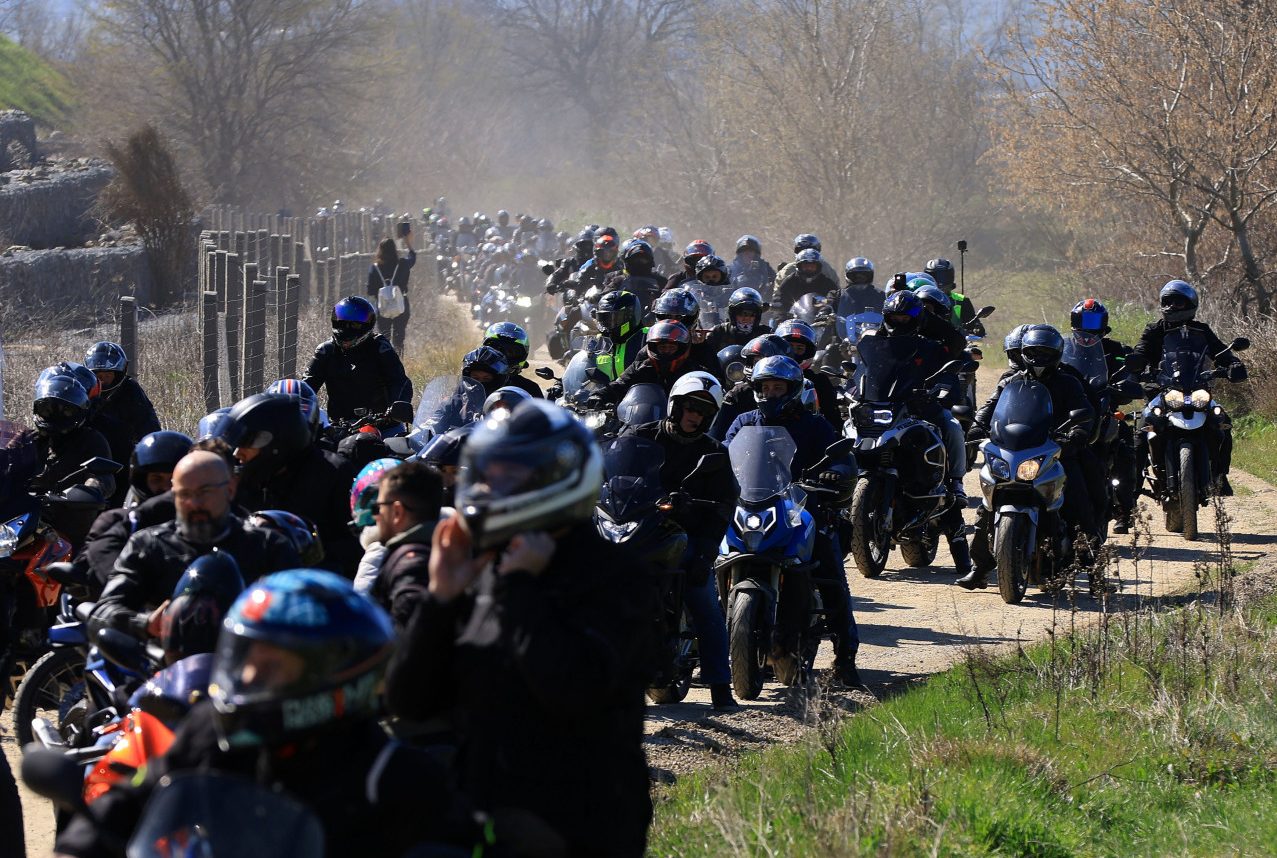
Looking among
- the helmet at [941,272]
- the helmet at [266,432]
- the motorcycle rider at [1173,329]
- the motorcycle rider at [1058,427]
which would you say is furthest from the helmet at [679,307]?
the helmet at [266,432]

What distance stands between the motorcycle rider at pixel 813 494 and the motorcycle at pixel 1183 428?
507 centimetres

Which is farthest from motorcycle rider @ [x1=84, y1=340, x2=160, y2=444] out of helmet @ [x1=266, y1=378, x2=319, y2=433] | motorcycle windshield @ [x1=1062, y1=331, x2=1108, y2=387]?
motorcycle windshield @ [x1=1062, y1=331, x2=1108, y2=387]

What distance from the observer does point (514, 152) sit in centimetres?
9269

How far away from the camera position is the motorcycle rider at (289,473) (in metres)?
7.04

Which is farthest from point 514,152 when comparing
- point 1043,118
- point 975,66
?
point 1043,118

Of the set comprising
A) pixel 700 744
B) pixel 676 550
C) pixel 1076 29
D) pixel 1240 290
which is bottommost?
pixel 700 744

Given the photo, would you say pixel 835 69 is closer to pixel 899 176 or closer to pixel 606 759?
pixel 899 176

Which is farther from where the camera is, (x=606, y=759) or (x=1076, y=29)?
(x=1076, y=29)

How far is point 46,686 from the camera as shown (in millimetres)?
7352

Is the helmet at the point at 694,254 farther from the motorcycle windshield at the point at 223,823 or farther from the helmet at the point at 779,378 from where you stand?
the motorcycle windshield at the point at 223,823

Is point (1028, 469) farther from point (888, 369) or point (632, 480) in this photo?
point (632, 480)

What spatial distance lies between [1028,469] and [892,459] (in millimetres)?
1124

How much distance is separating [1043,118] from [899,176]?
1437cm

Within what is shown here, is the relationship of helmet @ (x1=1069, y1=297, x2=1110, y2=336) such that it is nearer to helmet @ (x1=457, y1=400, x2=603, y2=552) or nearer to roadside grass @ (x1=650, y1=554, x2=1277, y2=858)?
roadside grass @ (x1=650, y1=554, x2=1277, y2=858)
